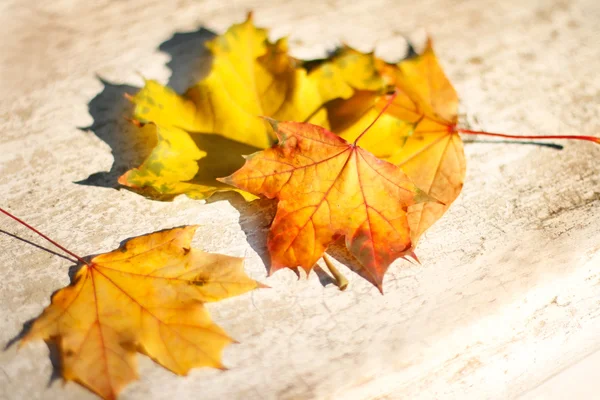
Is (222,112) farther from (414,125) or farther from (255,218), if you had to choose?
(414,125)

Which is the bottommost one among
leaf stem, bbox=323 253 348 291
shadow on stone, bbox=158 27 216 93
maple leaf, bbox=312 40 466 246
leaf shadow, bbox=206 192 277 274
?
leaf stem, bbox=323 253 348 291

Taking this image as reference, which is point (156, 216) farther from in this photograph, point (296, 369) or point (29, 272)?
point (296, 369)

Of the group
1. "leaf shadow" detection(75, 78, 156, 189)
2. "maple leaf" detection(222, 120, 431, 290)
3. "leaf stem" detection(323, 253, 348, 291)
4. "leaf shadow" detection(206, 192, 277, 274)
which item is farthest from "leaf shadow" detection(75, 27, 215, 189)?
"leaf stem" detection(323, 253, 348, 291)

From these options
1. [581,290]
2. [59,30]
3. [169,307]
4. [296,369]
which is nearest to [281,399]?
[296,369]

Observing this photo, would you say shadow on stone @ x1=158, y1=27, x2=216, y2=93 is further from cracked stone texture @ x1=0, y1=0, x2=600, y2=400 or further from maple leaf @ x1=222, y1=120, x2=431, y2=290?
maple leaf @ x1=222, y1=120, x2=431, y2=290

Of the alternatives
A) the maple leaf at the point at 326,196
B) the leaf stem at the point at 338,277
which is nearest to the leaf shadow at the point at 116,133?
the maple leaf at the point at 326,196

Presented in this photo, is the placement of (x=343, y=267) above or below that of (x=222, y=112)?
below

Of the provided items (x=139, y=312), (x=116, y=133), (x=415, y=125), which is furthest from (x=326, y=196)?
(x=116, y=133)
